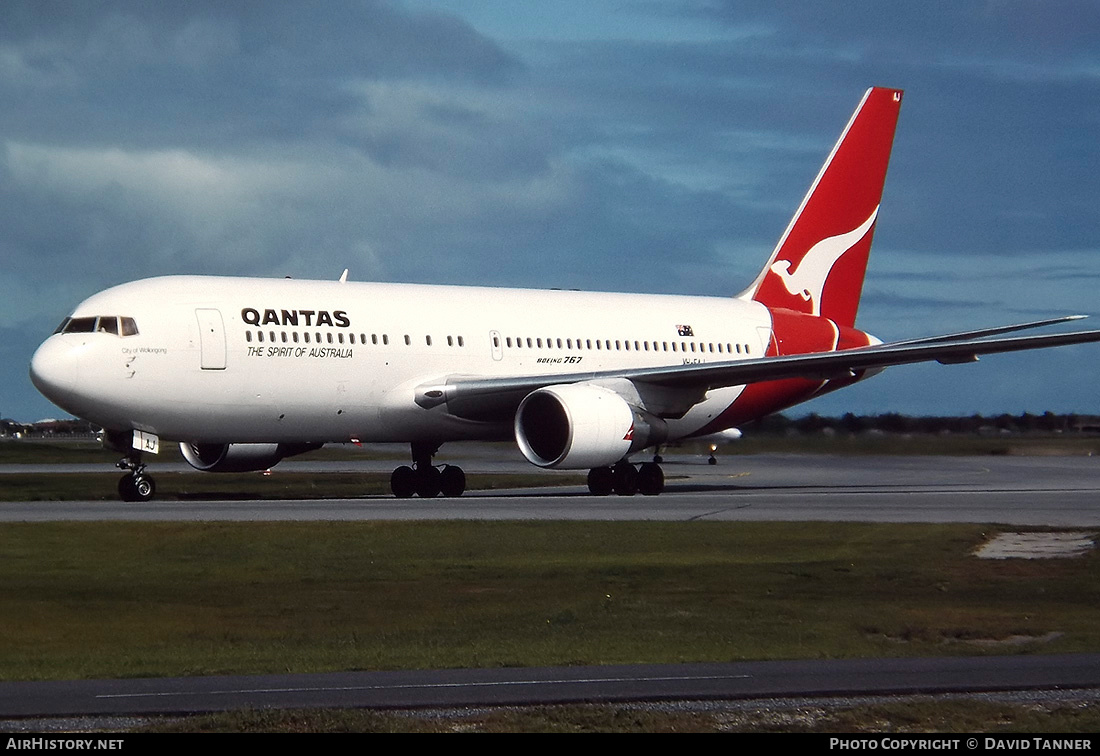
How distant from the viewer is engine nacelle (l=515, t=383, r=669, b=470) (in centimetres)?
2758

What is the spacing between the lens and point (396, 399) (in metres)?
28.8

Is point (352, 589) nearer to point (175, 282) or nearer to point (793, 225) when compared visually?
point (175, 282)

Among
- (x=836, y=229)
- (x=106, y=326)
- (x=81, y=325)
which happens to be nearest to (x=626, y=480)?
(x=836, y=229)

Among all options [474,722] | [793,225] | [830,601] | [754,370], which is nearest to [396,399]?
[754,370]

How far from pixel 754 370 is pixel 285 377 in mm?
8803

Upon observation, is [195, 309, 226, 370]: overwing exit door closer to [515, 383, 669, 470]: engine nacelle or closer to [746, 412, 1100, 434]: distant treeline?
[515, 383, 669, 470]: engine nacelle

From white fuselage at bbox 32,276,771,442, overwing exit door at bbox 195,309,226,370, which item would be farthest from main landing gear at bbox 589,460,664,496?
overwing exit door at bbox 195,309,226,370

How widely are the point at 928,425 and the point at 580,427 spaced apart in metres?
19.2

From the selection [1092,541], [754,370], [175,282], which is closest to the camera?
[1092,541]

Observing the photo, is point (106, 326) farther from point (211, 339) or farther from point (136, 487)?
point (136, 487)

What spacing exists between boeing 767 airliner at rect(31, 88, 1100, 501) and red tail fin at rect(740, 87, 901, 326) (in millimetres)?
1196

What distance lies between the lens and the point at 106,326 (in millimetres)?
26062

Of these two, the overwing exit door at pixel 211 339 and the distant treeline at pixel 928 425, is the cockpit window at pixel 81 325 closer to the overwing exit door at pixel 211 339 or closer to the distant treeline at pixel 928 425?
the overwing exit door at pixel 211 339

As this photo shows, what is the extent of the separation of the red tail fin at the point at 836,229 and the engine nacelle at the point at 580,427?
8380 millimetres
